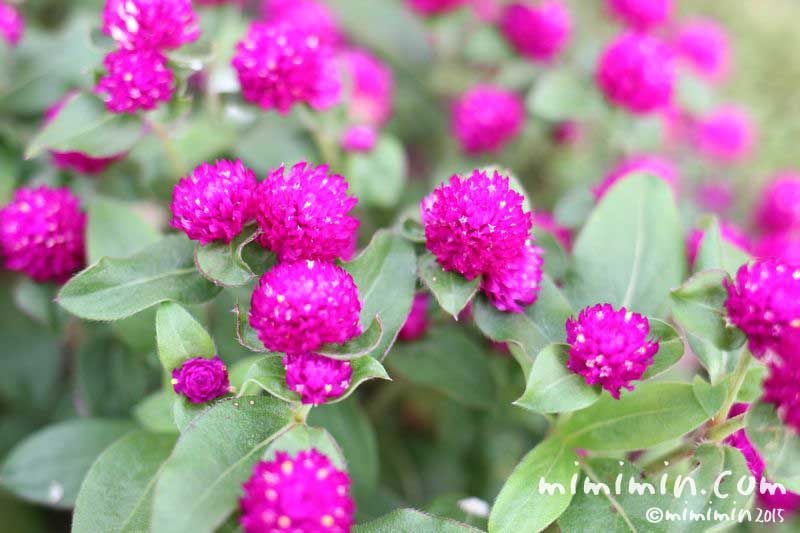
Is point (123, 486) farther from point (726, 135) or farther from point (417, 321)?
point (726, 135)

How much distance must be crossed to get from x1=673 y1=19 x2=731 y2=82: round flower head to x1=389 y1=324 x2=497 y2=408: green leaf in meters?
1.28

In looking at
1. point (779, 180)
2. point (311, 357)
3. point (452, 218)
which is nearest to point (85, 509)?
point (311, 357)

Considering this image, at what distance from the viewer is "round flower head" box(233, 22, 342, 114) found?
1307 mm

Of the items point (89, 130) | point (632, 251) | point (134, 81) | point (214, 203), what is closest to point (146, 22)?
point (134, 81)

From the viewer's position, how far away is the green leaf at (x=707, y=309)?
0.99 meters

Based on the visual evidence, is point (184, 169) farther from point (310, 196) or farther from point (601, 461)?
point (601, 461)

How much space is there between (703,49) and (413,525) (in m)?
1.76

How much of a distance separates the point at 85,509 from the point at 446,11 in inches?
61.8

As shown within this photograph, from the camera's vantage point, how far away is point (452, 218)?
1.02 metres

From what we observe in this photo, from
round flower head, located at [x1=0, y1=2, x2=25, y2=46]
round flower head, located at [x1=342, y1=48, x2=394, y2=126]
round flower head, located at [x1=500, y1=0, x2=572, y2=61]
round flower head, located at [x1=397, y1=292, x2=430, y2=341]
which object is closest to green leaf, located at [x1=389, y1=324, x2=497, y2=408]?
round flower head, located at [x1=397, y1=292, x2=430, y2=341]

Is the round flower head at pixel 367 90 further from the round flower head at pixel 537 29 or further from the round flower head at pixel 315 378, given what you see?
the round flower head at pixel 315 378

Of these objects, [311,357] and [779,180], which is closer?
[311,357]

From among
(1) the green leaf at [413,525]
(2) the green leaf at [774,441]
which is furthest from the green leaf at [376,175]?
Answer: (2) the green leaf at [774,441]

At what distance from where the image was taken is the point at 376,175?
1661 mm
